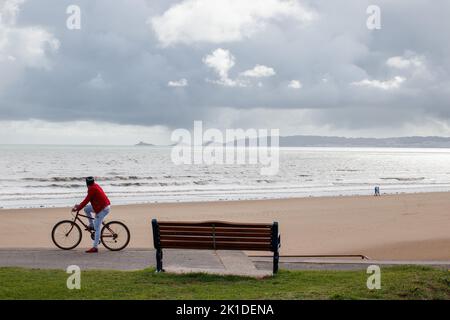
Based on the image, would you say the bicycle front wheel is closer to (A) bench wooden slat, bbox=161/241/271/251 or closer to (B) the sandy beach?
(A) bench wooden slat, bbox=161/241/271/251

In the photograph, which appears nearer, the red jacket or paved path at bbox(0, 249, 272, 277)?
paved path at bbox(0, 249, 272, 277)

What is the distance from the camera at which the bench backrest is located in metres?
9.73

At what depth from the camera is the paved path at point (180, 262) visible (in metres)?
10.6

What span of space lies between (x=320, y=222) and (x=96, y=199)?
14953mm

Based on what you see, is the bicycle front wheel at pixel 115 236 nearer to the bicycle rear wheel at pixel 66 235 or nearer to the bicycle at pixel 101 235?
the bicycle at pixel 101 235

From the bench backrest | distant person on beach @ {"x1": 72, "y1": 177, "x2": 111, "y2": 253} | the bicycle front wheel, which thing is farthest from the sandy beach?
the bench backrest

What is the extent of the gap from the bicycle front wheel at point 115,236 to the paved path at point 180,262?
0.44 m

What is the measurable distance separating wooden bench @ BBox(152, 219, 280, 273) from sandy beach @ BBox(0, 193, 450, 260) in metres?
6.97

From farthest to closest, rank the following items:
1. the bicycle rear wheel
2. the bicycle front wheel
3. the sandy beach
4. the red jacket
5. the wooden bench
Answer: the sandy beach, the bicycle rear wheel, the bicycle front wheel, the red jacket, the wooden bench

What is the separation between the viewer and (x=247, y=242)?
9742mm

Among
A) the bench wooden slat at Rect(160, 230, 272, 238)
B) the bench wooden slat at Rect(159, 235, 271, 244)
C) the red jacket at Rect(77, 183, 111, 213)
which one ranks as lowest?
the bench wooden slat at Rect(159, 235, 271, 244)

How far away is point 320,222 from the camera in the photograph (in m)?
25.7
